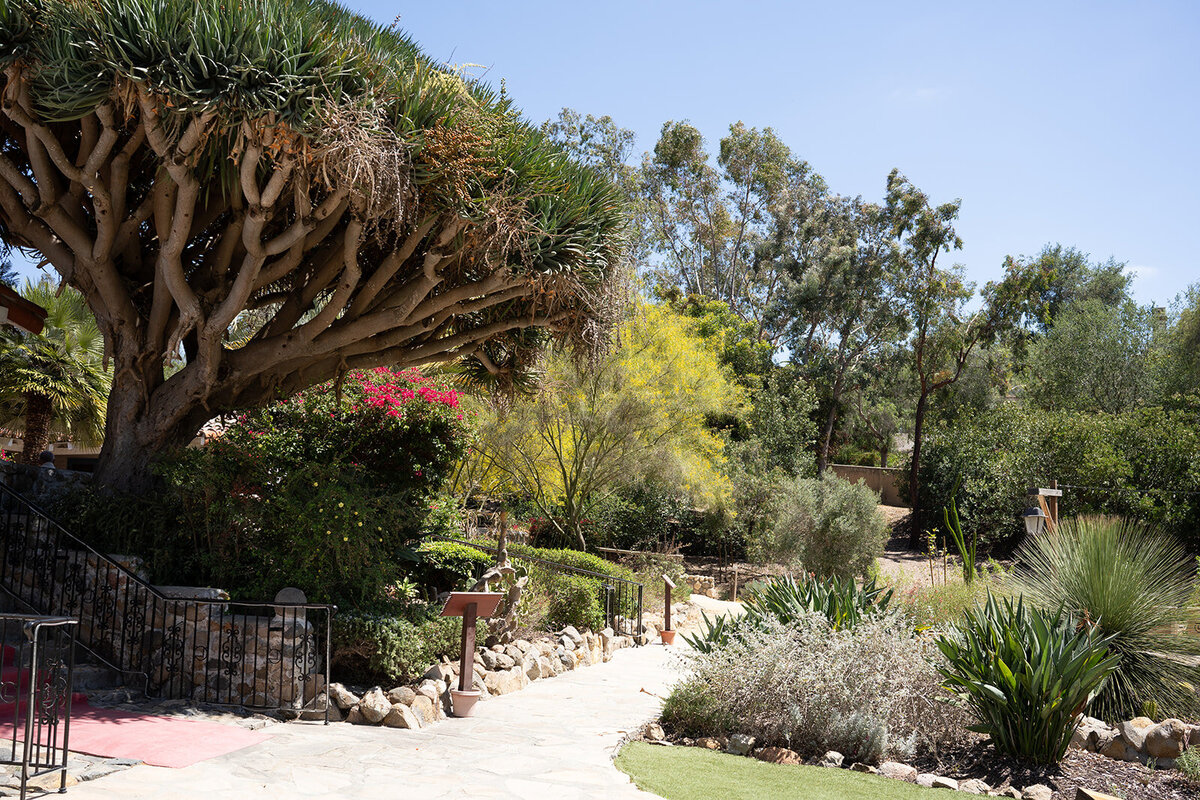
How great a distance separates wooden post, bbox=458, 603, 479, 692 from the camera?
775 centimetres

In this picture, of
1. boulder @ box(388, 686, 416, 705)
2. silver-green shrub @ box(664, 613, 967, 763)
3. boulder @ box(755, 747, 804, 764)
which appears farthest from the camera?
boulder @ box(388, 686, 416, 705)

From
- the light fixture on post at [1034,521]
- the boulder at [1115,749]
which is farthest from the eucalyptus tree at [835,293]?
the boulder at [1115,749]

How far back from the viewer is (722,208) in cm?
3569

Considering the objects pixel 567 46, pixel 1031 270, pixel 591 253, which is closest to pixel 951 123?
pixel 567 46

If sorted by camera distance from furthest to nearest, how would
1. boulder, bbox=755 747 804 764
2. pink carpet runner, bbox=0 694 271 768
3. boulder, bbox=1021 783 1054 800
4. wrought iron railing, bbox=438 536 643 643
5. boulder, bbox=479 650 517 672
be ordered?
wrought iron railing, bbox=438 536 643 643
boulder, bbox=479 650 517 672
boulder, bbox=755 747 804 764
pink carpet runner, bbox=0 694 271 768
boulder, bbox=1021 783 1054 800

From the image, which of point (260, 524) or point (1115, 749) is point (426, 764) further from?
point (1115, 749)

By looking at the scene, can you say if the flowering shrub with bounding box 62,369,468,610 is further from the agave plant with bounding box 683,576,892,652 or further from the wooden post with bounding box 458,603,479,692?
the agave plant with bounding box 683,576,892,652

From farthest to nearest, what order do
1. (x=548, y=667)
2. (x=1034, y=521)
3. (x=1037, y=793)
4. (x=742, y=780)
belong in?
(x=1034, y=521) < (x=548, y=667) < (x=742, y=780) < (x=1037, y=793)

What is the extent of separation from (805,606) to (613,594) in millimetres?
6698

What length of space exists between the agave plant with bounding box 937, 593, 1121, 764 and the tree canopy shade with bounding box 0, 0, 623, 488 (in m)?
5.18

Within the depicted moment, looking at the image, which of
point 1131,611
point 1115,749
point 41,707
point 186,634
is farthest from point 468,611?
point 1131,611

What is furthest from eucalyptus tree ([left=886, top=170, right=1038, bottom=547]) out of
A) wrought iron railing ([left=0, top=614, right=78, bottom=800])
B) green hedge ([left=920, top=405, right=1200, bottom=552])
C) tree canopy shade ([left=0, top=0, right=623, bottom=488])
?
wrought iron railing ([left=0, top=614, right=78, bottom=800])

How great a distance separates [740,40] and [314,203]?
7.99m

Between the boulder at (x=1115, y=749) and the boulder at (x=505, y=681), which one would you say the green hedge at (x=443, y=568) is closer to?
the boulder at (x=505, y=681)
